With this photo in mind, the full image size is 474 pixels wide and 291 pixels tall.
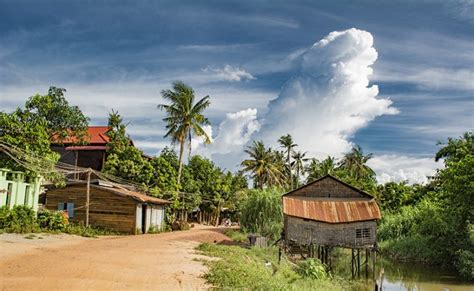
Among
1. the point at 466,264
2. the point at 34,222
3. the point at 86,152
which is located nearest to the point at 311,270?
the point at 466,264

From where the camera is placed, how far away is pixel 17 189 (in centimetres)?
2398

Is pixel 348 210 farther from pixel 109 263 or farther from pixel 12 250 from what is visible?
pixel 12 250

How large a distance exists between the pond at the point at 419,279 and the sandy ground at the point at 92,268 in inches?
485

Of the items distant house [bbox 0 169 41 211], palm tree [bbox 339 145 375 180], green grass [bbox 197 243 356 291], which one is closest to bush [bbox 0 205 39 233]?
distant house [bbox 0 169 41 211]

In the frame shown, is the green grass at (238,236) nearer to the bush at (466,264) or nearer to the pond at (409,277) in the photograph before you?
the pond at (409,277)

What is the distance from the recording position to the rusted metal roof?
28984 mm

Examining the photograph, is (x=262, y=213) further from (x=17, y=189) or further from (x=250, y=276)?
(x=250, y=276)

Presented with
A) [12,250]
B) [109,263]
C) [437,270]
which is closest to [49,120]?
[12,250]

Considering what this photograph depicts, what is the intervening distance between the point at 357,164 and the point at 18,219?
5481 centimetres

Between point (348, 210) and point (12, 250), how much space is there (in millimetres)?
21509

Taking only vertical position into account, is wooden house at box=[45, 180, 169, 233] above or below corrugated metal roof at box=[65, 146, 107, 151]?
below

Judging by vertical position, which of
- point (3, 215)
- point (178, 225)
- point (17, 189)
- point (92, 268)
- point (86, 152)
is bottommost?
point (92, 268)

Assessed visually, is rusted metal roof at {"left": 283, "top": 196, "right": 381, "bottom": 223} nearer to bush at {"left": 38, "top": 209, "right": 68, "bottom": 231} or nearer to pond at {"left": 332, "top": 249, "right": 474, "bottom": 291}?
pond at {"left": 332, "top": 249, "right": 474, "bottom": 291}

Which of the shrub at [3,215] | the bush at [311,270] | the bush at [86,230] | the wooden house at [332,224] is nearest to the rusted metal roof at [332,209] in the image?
the wooden house at [332,224]
